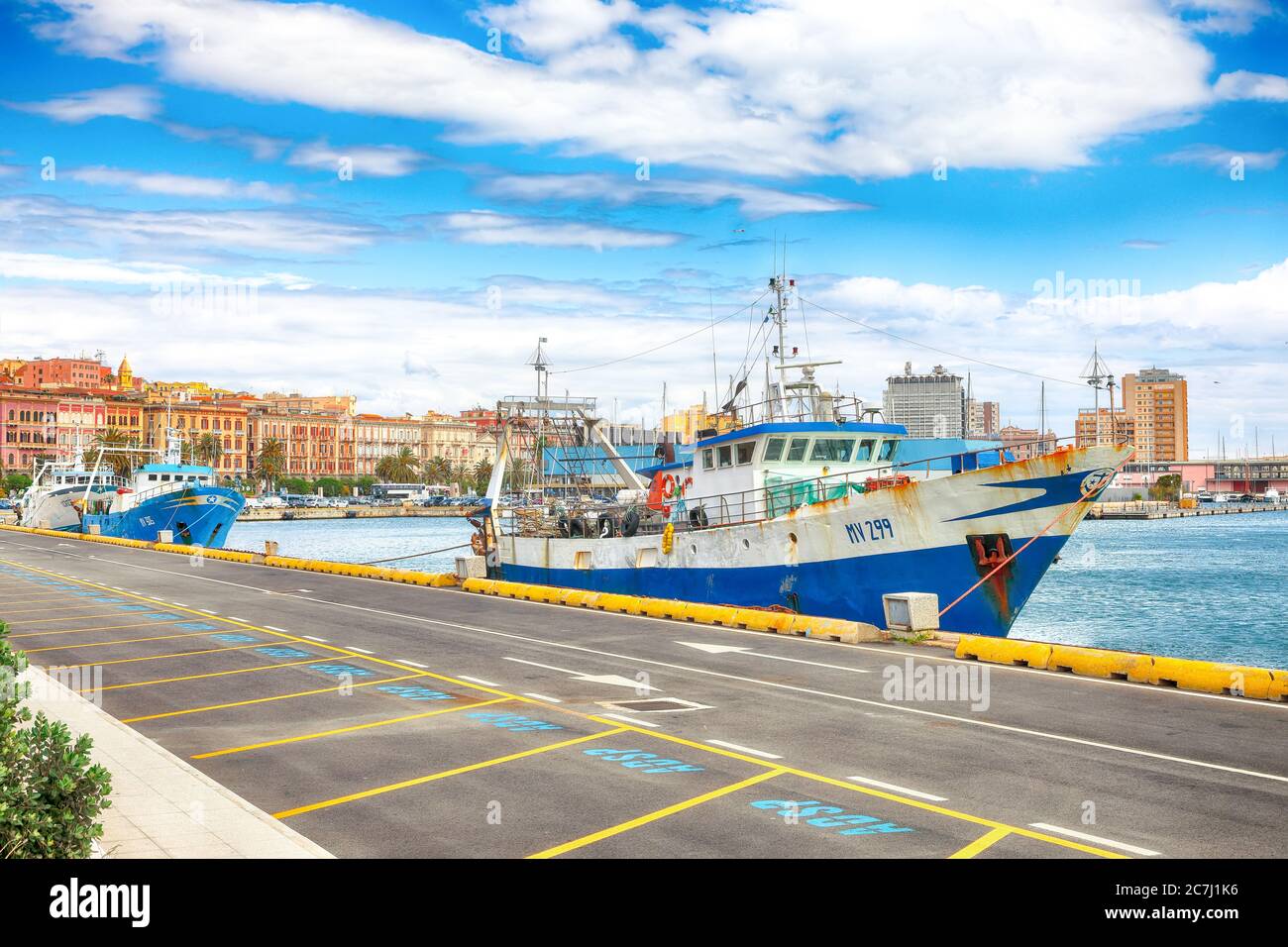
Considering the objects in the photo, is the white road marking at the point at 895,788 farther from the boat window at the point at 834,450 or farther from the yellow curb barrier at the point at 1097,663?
the boat window at the point at 834,450

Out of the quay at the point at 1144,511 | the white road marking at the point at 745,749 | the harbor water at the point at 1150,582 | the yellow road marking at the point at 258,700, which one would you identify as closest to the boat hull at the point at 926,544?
the harbor water at the point at 1150,582

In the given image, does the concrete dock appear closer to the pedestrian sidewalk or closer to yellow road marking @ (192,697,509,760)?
yellow road marking @ (192,697,509,760)

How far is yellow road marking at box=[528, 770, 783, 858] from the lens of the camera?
959cm

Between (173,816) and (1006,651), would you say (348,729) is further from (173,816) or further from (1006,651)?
(1006,651)

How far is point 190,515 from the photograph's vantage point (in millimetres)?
72750

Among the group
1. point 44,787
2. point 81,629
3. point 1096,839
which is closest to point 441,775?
point 44,787

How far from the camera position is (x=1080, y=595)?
191 ft

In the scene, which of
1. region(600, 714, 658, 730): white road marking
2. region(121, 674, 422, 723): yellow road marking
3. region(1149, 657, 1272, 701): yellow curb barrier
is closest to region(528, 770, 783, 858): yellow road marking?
region(600, 714, 658, 730): white road marking

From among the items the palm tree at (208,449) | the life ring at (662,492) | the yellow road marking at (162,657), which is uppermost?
the palm tree at (208,449)

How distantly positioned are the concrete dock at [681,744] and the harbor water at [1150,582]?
22.1m

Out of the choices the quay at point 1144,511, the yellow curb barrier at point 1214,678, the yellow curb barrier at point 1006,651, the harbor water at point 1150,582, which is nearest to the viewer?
the yellow curb barrier at point 1214,678

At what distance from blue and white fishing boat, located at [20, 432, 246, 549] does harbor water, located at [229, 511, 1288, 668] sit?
1241cm

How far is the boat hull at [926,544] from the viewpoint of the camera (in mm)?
25438

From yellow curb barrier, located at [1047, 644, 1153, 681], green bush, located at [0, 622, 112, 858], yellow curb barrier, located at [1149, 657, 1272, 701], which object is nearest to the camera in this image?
green bush, located at [0, 622, 112, 858]
